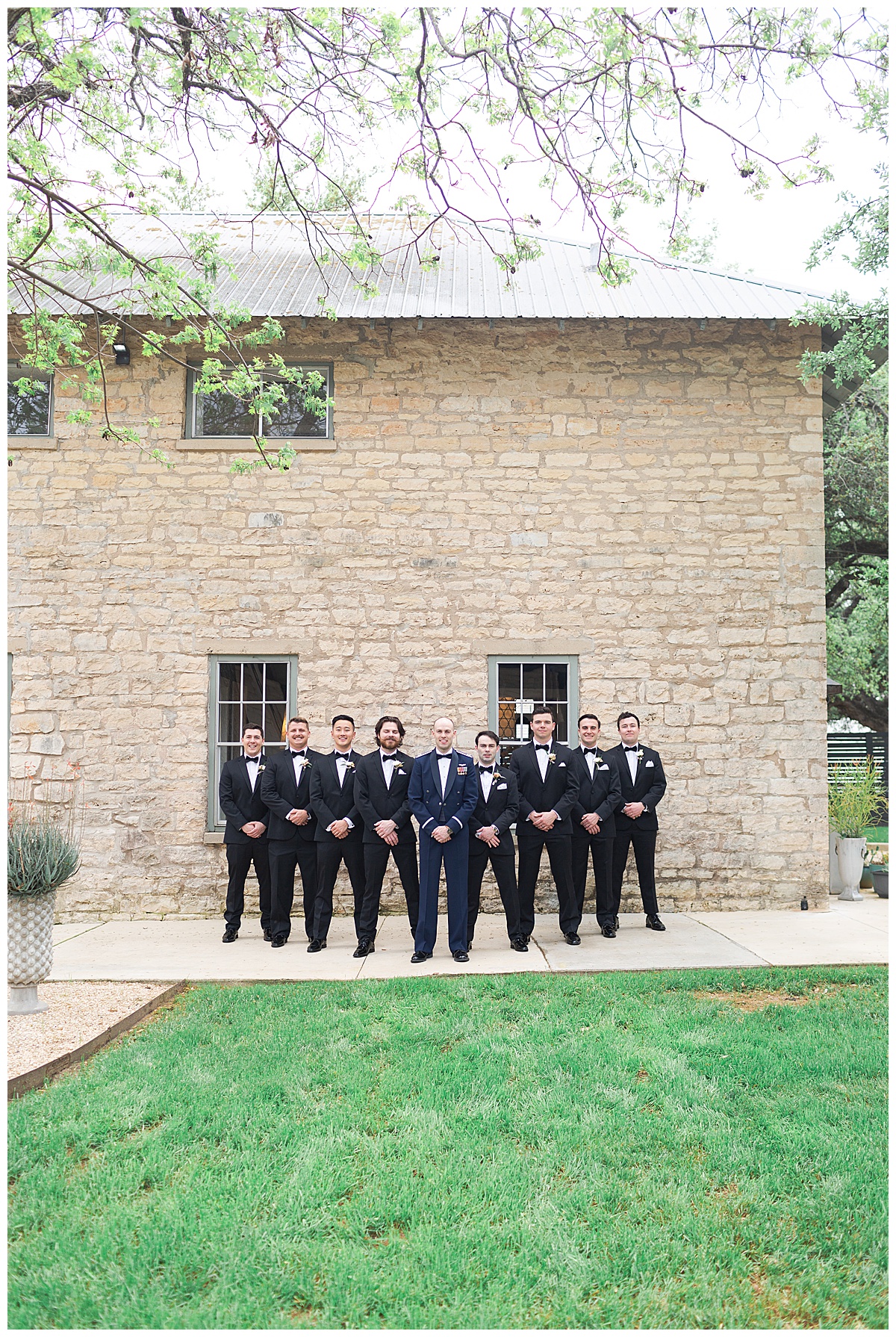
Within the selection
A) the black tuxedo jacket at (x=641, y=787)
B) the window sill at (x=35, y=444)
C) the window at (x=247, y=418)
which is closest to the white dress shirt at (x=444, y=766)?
the black tuxedo jacket at (x=641, y=787)

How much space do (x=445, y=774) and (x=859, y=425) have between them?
7.67 meters

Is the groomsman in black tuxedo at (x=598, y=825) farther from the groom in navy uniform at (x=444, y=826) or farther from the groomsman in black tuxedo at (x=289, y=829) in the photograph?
the groomsman in black tuxedo at (x=289, y=829)

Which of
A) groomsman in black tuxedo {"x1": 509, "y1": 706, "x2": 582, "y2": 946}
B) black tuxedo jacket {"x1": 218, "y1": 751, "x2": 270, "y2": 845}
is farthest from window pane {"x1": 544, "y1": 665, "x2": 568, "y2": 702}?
black tuxedo jacket {"x1": 218, "y1": 751, "x2": 270, "y2": 845}

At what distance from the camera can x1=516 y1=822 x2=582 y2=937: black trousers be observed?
25.2 feet

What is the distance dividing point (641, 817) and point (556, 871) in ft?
3.32

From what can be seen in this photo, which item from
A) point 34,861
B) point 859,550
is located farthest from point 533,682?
point 859,550

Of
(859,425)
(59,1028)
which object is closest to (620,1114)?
(59,1028)

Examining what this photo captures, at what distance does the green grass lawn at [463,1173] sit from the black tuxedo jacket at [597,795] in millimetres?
2606

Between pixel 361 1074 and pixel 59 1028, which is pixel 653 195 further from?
pixel 59 1028

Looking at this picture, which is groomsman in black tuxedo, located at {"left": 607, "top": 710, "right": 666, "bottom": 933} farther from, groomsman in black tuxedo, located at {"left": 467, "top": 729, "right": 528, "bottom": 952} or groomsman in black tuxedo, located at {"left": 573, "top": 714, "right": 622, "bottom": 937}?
groomsman in black tuxedo, located at {"left": 467, "top": 729, "right": 528, "bottom": 952}

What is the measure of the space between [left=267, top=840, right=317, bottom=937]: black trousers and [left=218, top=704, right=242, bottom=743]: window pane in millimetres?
1648

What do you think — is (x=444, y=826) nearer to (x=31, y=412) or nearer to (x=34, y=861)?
(x=34, y=861)

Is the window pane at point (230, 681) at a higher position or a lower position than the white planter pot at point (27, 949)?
higher

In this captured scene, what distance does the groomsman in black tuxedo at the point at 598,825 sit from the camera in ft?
26.2
